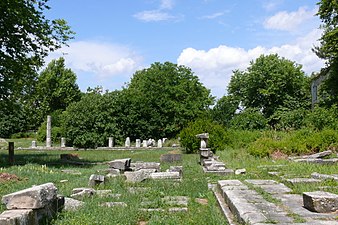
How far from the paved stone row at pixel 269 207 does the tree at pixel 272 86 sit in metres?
38.4

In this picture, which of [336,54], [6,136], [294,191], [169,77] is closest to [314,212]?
[294,191]

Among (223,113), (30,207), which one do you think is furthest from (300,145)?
(223,113)

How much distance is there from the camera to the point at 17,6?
59.4 feet

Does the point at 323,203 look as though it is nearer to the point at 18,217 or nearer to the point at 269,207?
the point at 269,207

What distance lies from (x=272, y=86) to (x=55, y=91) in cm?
2927

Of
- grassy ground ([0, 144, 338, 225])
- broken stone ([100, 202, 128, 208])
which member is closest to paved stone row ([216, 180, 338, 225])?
grassy ground ([0, 144, 338, 225])

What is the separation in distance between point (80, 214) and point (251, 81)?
43066mm

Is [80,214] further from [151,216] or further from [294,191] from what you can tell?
[294,191]

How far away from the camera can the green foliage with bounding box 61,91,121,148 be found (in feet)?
123

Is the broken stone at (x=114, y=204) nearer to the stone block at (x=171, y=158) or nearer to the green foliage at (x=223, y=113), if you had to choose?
the stone block at (x=171, y=158)

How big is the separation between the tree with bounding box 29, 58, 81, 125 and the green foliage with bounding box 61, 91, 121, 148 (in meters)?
19.3

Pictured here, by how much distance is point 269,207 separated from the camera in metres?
6.89

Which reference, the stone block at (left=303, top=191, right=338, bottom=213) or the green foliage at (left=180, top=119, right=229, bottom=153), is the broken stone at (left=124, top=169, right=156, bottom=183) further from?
the green foliage at (left=180, top=119, right=229, bottom=153)

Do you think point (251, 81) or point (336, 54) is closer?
point (336, 54)
